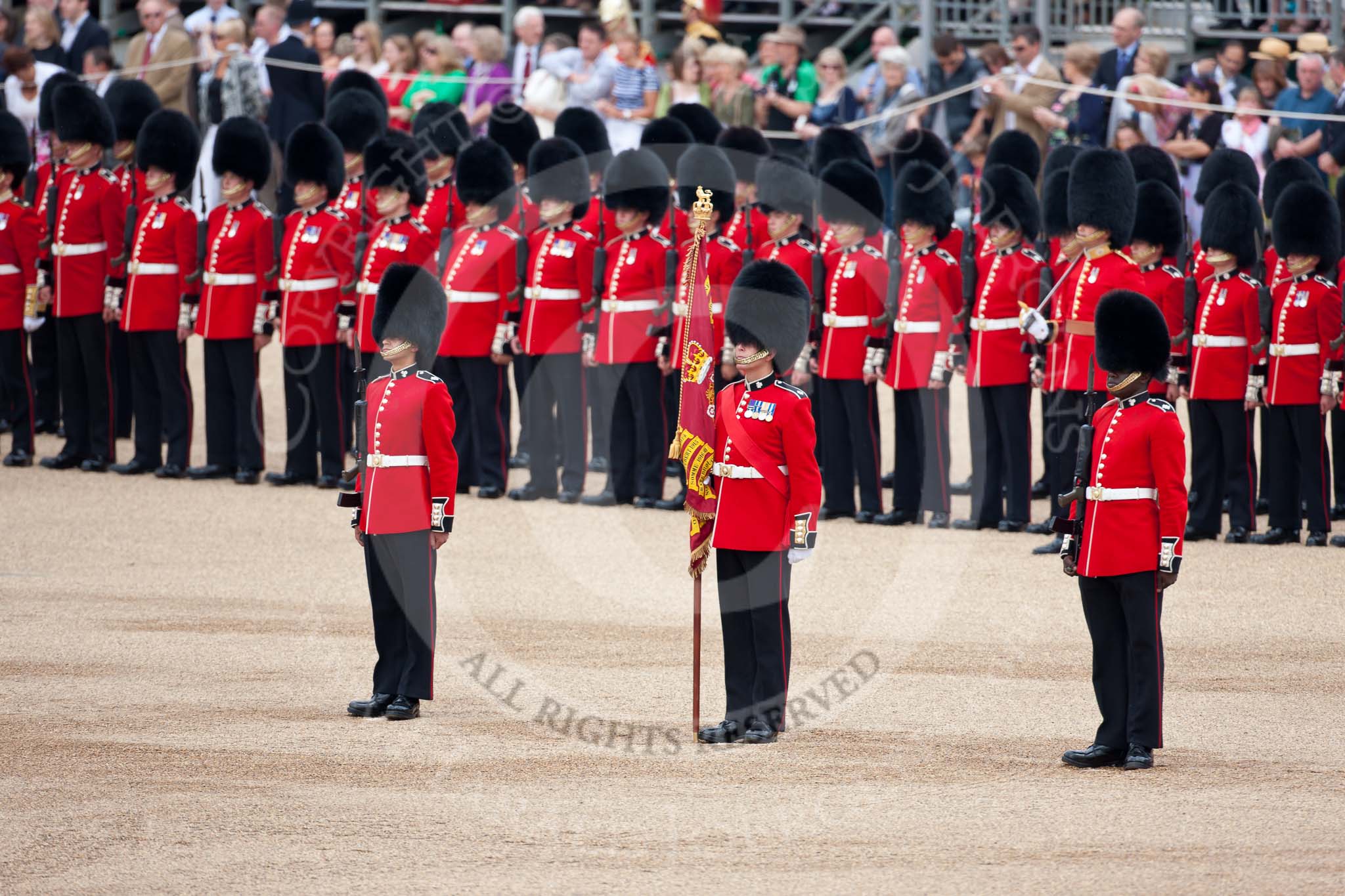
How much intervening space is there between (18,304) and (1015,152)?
16.7 ft

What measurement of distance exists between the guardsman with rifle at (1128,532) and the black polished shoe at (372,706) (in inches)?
74.5

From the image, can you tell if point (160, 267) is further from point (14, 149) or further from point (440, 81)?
point (440, 81)

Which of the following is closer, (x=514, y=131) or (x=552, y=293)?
(x=552, y=293)

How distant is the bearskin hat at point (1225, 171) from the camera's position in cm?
961

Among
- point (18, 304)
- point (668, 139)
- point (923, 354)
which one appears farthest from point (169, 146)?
point (923, 354)

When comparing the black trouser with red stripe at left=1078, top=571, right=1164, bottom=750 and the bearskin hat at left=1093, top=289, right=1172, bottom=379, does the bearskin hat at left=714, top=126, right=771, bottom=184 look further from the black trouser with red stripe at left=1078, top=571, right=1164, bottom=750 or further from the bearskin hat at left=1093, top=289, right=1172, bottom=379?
the black trouser with red stripe at left=1078, top=571, right=1164, bottom=750

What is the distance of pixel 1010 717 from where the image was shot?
19.1ft

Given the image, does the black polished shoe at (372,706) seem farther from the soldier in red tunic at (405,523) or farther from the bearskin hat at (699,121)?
the bearskin hat at (699,121)

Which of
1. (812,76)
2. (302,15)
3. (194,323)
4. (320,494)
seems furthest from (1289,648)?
(302,15)

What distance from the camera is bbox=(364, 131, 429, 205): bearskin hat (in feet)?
32.6

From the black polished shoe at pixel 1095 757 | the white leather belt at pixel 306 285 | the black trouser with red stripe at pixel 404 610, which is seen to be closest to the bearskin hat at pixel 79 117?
the white leather belt at pixel 306 285

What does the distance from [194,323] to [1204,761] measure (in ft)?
19.9

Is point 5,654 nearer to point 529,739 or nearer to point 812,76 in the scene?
point 529,739

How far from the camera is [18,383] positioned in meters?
10.3
